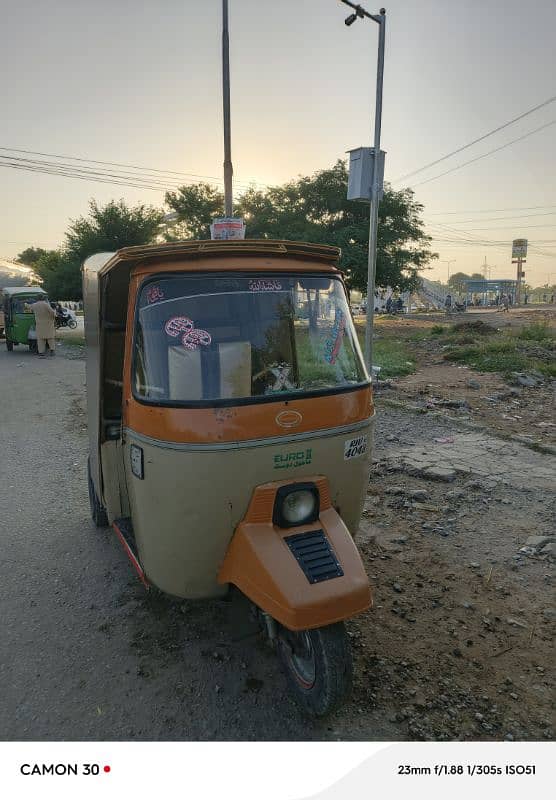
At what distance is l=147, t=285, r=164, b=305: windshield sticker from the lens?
2.77 metres

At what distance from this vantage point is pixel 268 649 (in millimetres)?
3051

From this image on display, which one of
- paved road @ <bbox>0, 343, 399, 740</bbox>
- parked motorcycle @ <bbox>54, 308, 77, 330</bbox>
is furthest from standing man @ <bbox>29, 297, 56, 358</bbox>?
paved road @ <bbox>0, 343, 399, 740</bbox>

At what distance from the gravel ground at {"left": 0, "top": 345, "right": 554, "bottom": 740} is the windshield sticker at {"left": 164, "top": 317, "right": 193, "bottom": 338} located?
4.99ft

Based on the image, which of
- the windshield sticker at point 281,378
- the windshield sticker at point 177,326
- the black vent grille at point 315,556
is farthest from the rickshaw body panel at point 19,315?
the black vent grille at point 315,556

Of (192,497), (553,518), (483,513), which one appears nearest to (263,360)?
(192,497)

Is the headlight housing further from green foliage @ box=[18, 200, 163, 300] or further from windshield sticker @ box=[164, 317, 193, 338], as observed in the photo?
green foliage @ box=[18, 200, 163, 300]

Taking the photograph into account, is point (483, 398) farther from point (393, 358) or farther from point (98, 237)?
point (98, 237)

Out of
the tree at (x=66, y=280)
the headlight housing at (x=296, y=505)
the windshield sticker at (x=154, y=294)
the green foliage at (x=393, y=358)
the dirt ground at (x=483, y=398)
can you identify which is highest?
the tree at (x=66, y=280)

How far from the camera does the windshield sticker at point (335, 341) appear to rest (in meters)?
3.09

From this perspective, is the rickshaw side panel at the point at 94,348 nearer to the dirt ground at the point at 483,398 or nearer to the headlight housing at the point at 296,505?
the headlight housing at the point at 296,505

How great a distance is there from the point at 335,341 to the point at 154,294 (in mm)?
1065

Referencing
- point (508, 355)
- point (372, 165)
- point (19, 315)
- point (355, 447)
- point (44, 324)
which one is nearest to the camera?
point (355, 447)

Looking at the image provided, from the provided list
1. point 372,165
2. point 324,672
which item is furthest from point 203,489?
point 372,165

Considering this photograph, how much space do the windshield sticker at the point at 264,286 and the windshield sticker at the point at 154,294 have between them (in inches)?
18.7
